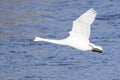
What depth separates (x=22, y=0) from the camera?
28672mm

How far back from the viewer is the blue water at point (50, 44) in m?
18.1

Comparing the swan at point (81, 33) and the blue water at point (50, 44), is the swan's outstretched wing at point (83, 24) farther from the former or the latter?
the blue water at point (50, 44)

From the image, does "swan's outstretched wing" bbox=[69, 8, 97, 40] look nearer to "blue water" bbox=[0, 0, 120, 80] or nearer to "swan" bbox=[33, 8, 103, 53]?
"swan" bbox=[33, 8, 103, 53]

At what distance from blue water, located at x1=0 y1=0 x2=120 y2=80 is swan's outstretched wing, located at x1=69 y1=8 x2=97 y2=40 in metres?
3.32

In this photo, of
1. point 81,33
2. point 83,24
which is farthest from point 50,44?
point 83,24

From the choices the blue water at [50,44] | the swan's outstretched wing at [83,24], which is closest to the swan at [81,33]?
the swan's outstretched wing at [83,24]

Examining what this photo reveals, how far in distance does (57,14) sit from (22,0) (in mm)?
4077

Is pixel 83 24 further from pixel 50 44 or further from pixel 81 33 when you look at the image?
pixel 50 44

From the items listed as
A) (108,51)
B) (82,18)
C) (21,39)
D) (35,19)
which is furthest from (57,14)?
(82,18)

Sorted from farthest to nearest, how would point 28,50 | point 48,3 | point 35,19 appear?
1. point 48,3
2. point 35,19
3. point 28,50

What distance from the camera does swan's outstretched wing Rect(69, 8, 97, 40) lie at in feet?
45.7

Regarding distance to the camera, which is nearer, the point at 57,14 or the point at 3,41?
the point at 3,41

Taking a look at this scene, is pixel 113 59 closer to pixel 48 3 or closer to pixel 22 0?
pixel 48 3

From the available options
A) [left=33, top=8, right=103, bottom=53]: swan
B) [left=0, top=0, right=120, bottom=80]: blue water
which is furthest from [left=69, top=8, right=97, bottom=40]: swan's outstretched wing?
[left=0, top=0, right=120, bottom=80]: blue water
